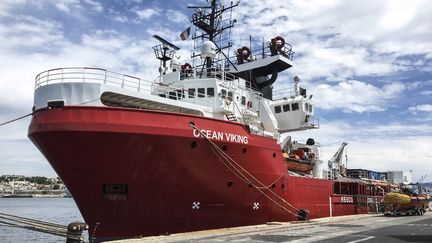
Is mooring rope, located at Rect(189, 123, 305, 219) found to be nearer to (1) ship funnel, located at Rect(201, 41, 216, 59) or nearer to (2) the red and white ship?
(2) the red and white ship

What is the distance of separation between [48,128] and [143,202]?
410cm

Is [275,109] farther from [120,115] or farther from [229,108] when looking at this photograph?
[120,115]

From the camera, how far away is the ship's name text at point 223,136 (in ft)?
53.2

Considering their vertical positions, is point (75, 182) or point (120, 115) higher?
point (120, 115)

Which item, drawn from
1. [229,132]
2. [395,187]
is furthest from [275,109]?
[395,187]

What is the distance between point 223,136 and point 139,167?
3.74 m

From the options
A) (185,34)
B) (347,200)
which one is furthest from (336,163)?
(185,34)

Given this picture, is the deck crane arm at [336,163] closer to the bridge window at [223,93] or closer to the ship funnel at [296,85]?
the ship funnel at [296,85]

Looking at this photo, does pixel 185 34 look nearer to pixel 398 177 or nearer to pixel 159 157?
pixel 159 157

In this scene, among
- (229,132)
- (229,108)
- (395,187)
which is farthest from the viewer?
(395,187)

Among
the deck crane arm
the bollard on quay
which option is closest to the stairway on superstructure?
the bollard on quay

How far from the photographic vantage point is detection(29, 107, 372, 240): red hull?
14242 millimetres

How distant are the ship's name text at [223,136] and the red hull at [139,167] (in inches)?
5.3

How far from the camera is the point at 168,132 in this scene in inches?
595
